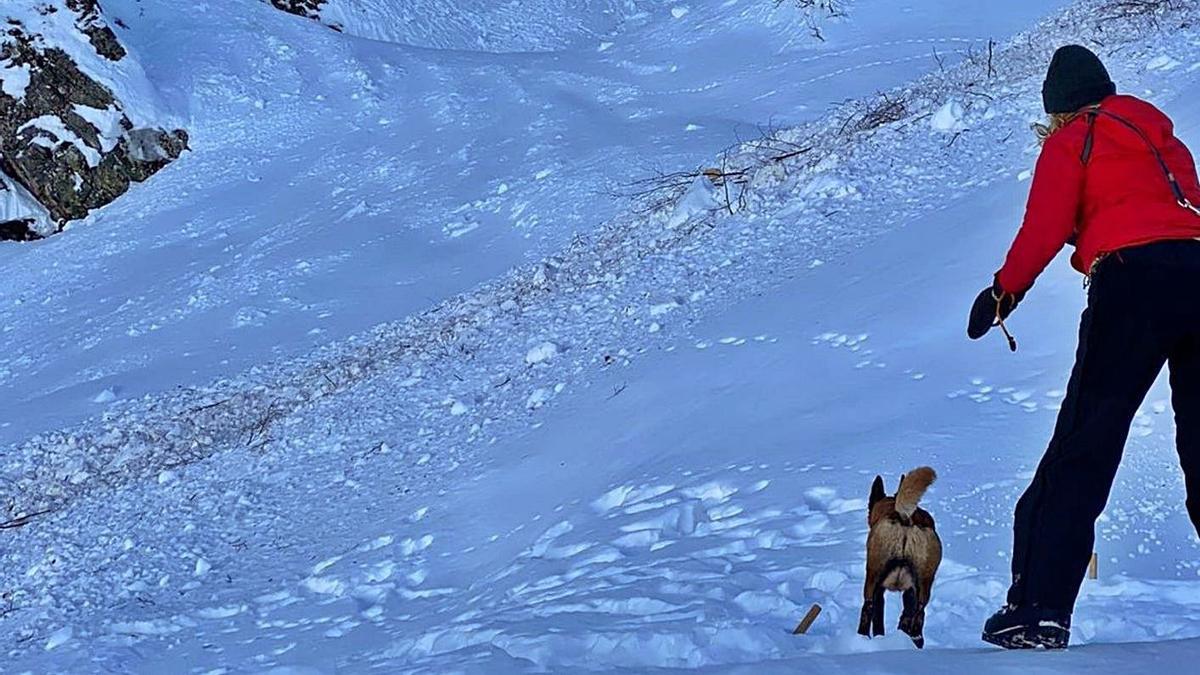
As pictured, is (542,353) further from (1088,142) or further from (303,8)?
(303,8)

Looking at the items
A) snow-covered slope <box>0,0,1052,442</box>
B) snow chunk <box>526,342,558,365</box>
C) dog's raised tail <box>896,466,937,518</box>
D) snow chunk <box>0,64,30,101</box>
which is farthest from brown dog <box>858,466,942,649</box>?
snow chunk <box>0,64,30,101</box>

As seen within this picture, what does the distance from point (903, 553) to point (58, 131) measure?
15220 mm

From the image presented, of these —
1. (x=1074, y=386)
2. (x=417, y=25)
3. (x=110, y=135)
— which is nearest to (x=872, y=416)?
(x=1074, y=386)

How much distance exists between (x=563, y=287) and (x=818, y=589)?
5890mm

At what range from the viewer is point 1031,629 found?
3.07 metres

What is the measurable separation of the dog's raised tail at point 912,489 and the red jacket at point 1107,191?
704mm

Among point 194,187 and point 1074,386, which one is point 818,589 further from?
point 194,187

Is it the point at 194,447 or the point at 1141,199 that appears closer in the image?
the point at 1141,199

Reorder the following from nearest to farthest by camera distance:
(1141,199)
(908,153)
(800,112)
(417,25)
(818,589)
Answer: (1141,199) → (818,589) → (908,153) → (800,112) → (417,25)

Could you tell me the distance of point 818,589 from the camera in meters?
4.07

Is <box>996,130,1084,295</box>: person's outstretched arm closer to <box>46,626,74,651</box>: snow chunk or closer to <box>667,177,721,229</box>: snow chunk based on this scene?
<box>46,626,74,651</box>: snow chunk

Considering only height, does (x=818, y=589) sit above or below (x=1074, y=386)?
below

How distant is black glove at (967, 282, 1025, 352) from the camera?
337 cm

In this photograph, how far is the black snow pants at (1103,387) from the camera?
304 cm
